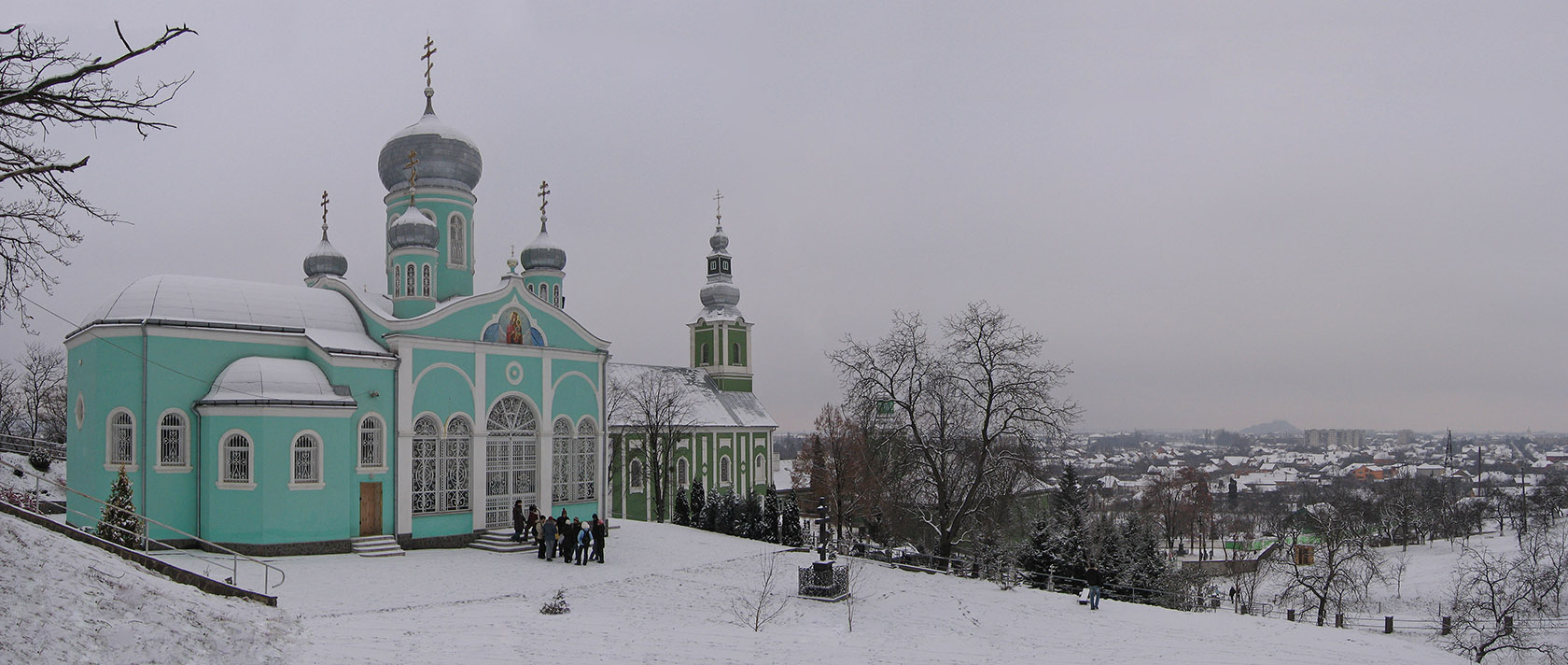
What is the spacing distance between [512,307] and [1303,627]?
64.7 ft

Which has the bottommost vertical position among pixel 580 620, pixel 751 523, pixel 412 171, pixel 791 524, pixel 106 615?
pixel 791 524

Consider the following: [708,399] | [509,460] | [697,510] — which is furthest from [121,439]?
[708,399]

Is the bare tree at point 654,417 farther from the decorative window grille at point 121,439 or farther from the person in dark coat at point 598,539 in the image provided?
the decorative window grille at point 121,439

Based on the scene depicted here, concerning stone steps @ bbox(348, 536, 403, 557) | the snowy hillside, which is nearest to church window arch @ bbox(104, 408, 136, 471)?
stone steps @ bbox(348, 536, 403, 557)

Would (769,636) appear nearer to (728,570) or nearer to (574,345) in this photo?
(728,570)

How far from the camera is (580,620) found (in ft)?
50.2

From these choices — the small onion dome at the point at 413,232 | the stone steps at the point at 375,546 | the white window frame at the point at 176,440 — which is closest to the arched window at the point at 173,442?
the white window frame at the point at 176,440

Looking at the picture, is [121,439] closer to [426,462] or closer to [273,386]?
[273,386]

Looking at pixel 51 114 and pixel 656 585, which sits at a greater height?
pixel 51 114

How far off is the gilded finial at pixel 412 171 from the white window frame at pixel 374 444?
6796 millimetres

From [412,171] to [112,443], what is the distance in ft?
34.3

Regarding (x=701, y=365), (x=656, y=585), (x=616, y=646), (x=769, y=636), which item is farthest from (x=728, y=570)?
(x=701, y=365)

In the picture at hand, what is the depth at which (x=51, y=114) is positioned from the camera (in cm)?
972

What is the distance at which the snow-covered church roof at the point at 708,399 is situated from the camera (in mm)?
51062
